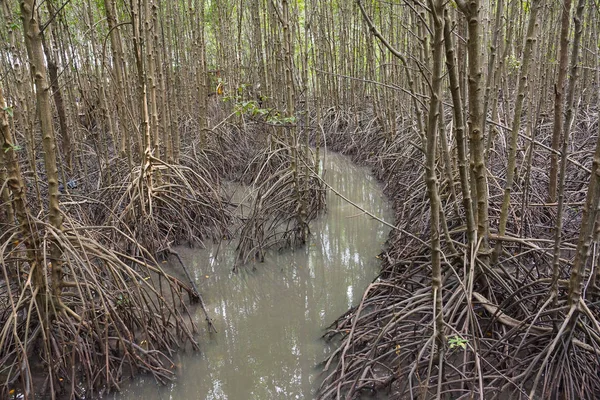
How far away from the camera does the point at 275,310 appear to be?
345cm

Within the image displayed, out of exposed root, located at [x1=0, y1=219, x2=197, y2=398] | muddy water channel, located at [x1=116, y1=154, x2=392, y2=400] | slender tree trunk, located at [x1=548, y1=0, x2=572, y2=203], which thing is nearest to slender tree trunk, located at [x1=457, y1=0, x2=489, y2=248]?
slender tree trunk, located at [x1=548, y1=0, x2=572, y2=203]

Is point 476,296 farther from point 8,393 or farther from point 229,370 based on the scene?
point 8,393

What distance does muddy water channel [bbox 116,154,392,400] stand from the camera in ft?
8.54

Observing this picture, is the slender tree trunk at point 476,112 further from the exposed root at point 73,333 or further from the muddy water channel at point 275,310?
the exposed root at point 73,333

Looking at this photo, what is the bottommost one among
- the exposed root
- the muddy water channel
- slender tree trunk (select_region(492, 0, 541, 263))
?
the muddy water channel

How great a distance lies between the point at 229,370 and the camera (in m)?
2.75

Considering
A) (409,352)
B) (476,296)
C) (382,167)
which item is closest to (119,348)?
(409,352)

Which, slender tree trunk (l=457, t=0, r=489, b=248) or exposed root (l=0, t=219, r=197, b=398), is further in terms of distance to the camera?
exposed root (l=0, t=219, r=197, b=398)

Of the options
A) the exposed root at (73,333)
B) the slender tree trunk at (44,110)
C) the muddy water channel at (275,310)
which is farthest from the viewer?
the muddy water channel at (275,310)

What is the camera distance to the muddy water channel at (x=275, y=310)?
2.60m

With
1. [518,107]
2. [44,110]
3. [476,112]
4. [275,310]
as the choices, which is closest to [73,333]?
[44,110]

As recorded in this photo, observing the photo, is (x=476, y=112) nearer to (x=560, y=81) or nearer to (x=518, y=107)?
(x=518, y=107)

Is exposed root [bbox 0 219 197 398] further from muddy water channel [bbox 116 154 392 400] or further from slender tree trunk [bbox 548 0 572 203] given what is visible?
slender tree trunk [bbox 548 0 572 203]

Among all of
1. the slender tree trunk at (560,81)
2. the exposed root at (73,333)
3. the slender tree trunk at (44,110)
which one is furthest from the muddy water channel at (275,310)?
the slender tree trunk at (560,81)
